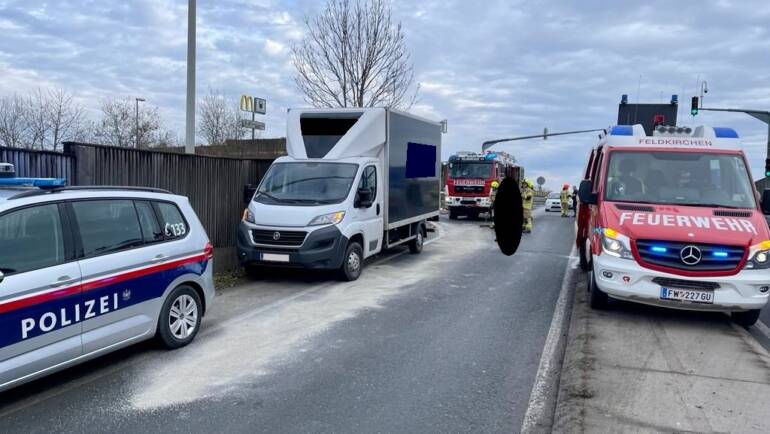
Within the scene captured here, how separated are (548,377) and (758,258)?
10.6 feet

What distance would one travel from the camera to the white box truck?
29.5 feet

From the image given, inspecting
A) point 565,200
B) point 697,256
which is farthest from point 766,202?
point 565,200

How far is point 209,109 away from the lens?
33.4 meters

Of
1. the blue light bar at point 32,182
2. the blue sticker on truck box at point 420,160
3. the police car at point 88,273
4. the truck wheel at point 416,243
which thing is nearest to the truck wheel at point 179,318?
the police car at point 88,273

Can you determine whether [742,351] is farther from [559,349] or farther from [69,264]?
[69,264]

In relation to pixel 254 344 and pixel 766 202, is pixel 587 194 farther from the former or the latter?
pixel 254 344

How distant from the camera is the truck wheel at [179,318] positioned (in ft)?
18.2

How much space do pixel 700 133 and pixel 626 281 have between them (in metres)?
3.22

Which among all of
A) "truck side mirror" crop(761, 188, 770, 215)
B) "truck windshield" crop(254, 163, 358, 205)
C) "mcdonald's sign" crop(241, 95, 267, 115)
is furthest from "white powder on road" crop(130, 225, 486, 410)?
"mcdonald's sign" crop(241, 95, 267, 115)

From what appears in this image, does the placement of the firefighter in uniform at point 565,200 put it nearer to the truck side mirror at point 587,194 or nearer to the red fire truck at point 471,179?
the red fire truck at point 471,179

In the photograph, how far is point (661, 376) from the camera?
200 inches

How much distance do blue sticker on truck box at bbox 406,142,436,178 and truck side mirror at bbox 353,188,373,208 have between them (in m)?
2.43

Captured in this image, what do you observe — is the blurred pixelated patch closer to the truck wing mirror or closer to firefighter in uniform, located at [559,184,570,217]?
the truck wing mirror

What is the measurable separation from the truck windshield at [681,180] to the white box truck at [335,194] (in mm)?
4160
